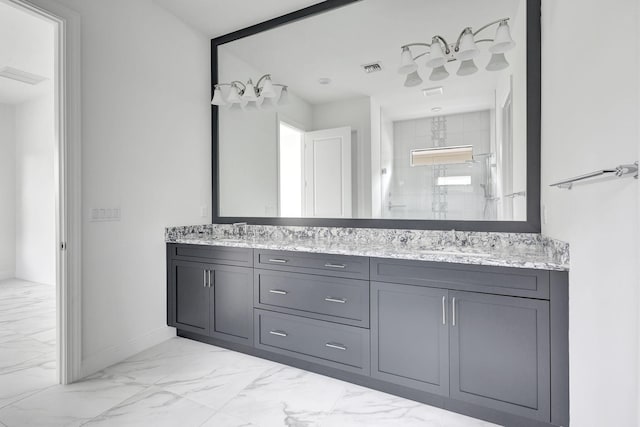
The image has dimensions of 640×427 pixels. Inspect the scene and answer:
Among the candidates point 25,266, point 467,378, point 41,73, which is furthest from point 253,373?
point 25,266

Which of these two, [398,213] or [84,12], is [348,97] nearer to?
[398,213]

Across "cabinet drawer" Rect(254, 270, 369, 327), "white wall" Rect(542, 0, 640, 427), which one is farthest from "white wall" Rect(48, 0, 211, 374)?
"white wall" Rect(542, 0, 640, 427)

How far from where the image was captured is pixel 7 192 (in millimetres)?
5008

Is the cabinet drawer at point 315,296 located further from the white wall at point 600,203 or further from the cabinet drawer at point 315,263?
the white wall at point 600,203

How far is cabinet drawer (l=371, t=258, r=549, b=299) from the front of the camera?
1.54 meters

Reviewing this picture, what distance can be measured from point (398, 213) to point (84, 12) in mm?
2503

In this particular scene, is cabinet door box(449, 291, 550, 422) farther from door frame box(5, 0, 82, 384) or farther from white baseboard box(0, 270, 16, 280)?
white baseboard box(0, 270, 16, 280)

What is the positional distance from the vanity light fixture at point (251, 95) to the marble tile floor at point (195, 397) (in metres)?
2.08

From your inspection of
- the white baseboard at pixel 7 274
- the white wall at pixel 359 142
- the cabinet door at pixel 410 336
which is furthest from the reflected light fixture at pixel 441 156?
the white baseboard at pixel 7 274

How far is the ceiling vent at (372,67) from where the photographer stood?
8.01 feet

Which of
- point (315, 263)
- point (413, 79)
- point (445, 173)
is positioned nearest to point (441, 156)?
point (445, 173)

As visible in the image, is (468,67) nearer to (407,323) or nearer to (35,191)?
(407,323)

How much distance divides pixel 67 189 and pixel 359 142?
6.48 ft

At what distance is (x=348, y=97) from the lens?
8.39 feet
